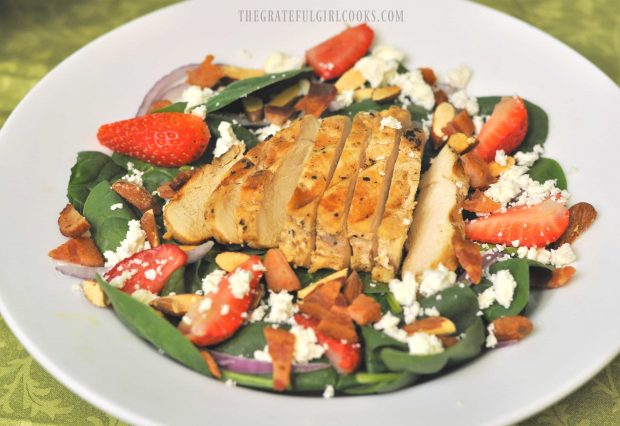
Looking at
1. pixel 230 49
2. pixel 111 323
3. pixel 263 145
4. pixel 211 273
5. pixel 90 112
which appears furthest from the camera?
pixel 230 49

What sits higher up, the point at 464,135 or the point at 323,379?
the point at 464,135

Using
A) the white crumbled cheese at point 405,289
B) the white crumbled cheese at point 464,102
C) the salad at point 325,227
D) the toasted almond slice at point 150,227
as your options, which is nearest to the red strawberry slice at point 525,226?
the salad at point 325,227

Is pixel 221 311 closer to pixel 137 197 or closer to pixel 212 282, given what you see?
pixel 212 282

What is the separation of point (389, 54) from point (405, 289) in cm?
A: 194

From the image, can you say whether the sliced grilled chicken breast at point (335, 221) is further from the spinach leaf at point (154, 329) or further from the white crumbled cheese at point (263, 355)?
the spinach leaf at point (154, 329)

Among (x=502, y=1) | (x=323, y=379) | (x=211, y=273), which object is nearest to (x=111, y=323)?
(x=211, y=273)

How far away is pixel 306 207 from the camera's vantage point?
3.54 m

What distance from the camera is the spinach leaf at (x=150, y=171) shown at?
4.11 metres

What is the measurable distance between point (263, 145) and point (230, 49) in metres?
1.26

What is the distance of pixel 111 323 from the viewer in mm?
3285

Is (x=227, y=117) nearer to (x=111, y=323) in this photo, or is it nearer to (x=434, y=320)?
(x=111, y=323)

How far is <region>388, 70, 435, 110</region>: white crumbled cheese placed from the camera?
4.44 metres

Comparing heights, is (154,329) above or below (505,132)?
below

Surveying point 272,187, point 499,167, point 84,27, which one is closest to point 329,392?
point 272,187
